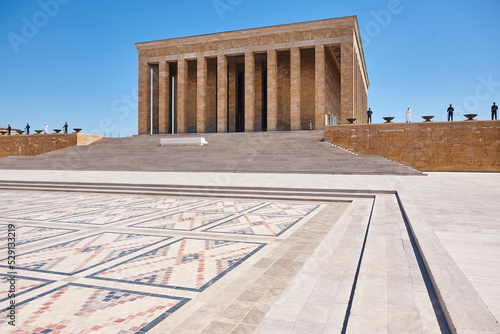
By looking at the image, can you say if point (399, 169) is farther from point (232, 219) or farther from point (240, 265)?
point (240, 265)

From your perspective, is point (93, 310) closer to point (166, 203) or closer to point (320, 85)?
point (166, 203)

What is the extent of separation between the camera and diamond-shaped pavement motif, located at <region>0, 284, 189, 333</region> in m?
2.38

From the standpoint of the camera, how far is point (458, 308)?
7.32 feet

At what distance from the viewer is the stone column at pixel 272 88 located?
30.0 meters

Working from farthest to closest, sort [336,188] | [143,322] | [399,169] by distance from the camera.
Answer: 1. [399,169]
2. [336,188]
3. [143,322]

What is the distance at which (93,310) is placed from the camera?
8.67 ft

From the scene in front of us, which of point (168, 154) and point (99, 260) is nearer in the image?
point (99, 260)

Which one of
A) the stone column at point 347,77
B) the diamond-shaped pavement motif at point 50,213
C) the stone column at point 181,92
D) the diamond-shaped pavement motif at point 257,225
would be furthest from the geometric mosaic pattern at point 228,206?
the stone column at point 181,92

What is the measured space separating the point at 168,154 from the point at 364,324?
2046 centimetres

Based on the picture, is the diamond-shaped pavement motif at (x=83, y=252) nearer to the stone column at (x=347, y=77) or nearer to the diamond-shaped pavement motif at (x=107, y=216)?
the diamond-shaped pavement motif at (x=107, y=216)

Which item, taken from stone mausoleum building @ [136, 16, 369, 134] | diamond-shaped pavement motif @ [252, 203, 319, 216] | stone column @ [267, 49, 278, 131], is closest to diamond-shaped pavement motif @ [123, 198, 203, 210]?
diamond-shaped pavement motif @ [252, 203, 319, 216]

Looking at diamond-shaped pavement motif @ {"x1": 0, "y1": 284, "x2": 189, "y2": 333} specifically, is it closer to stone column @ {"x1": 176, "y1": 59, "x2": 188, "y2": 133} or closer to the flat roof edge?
the flat roof edge

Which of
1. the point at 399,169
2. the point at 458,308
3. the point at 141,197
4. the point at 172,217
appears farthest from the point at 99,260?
the point at 399,169

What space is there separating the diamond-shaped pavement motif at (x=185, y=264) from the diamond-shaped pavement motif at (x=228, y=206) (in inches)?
111
